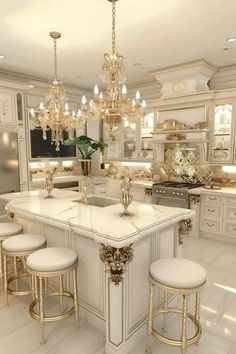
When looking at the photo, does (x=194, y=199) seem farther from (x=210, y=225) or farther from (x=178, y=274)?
(x=178, y=274)

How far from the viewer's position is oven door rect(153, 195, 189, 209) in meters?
4.83

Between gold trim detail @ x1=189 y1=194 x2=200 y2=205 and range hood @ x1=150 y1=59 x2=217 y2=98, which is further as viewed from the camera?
gold trim detail @ x1=189 y1=194 x2=200 y2=205

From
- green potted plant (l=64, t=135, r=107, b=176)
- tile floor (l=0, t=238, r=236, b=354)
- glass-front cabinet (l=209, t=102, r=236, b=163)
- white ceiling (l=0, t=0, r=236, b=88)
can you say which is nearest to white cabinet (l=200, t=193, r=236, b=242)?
glass-front cabinet (l=209, t=102, r=236, b=163)

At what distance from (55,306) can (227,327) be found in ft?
5.74

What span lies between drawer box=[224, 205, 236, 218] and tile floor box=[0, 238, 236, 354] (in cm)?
158

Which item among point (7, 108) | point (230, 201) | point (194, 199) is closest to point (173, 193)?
point (194, 199)

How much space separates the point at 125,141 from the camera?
6.31 m

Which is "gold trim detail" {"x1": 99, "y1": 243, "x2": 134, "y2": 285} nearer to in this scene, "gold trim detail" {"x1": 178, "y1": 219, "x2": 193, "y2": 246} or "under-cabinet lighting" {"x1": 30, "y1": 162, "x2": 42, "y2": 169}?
"gold trim detail" {"x1": 178, "y1": 219, "x2": 193, "y2": 246}

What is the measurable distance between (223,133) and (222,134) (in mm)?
26

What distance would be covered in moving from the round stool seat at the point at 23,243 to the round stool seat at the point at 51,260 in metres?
0.27

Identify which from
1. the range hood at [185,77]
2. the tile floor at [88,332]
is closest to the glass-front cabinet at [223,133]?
the range hood at [185,77]

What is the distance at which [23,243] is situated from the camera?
256 centimetres

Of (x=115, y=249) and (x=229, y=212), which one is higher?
(x=115, y=249)

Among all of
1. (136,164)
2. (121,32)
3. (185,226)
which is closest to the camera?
(185,226)
